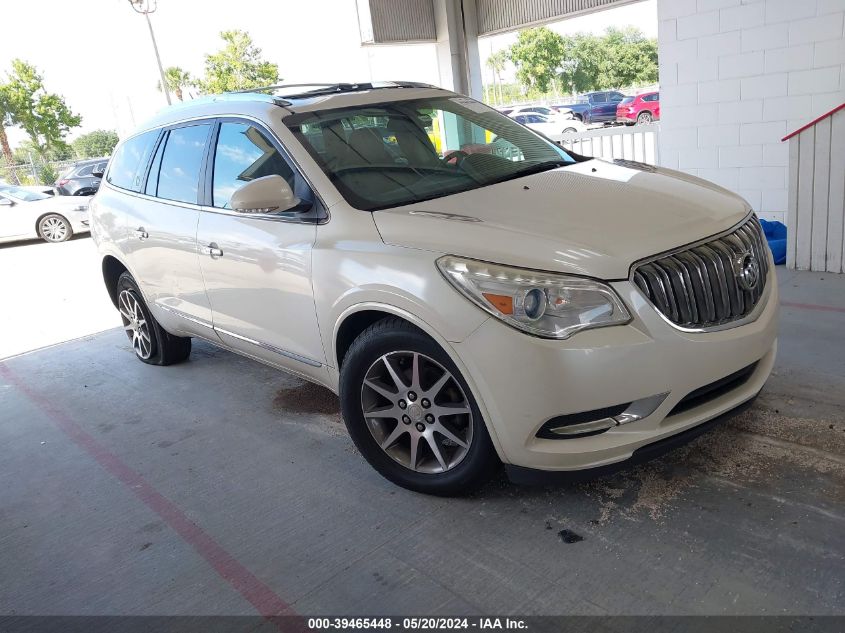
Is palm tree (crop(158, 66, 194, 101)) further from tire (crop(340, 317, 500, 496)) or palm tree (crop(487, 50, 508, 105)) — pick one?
tire (crop(340, 317, 500, 496))

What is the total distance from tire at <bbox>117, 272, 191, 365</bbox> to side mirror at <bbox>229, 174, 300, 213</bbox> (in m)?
2.16

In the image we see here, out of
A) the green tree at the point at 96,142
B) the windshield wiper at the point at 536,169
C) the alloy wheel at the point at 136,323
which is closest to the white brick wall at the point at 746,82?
the windshield wiper at the point at 536,169

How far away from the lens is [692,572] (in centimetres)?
231

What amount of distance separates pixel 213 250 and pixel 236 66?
4595cm

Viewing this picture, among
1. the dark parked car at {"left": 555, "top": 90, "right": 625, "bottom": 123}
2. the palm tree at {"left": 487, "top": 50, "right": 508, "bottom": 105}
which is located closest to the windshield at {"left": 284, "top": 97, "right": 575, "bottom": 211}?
the dark parked car at {"left": 555, "top": 90, "right": 625, "bottom": 123}

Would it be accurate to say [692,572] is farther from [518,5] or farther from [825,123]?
[518,5]

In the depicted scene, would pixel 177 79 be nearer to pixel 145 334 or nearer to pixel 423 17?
pixel 423 17

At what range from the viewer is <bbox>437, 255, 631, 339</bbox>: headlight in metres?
2.38

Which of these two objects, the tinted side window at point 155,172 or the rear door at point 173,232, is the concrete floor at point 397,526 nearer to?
the rear door at point 173,232

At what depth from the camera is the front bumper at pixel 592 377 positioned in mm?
2350

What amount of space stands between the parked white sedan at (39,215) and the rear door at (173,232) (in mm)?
10845

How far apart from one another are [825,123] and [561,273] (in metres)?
4.22

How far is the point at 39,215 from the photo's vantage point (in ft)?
45.2

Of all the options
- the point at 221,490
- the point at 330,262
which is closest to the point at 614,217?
the point at 330,262
